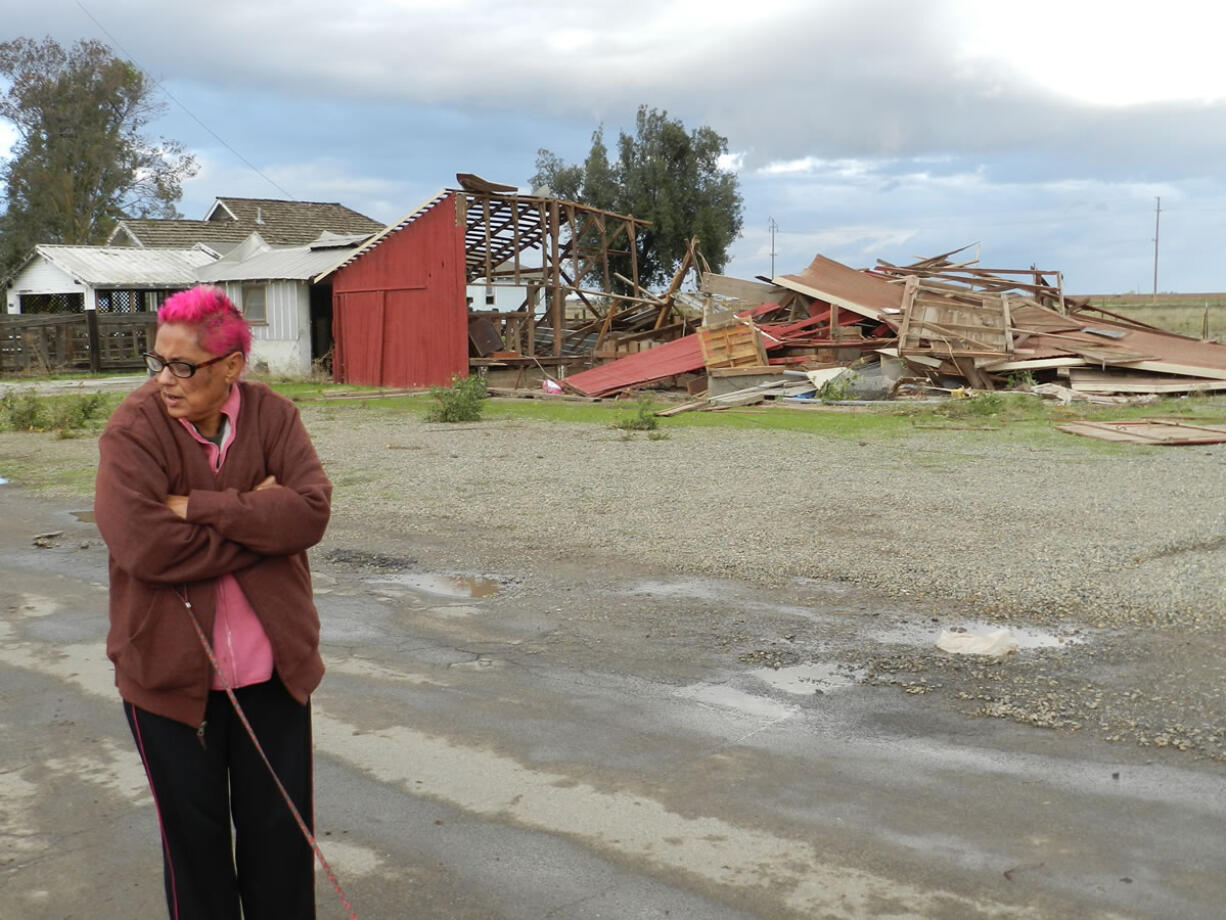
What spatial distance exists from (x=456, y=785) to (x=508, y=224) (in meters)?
24.7

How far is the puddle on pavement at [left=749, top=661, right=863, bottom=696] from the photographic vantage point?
5.49 metres

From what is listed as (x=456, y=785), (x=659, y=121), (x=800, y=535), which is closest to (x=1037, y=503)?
(x=800, y=535)

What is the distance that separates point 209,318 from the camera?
2816mm

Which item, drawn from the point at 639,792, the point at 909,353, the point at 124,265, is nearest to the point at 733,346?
the point at 909,353

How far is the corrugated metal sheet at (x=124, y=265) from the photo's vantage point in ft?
118

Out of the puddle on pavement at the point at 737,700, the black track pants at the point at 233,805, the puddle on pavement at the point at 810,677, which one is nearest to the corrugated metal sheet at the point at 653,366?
the puddle on pavement at the point at 810,677

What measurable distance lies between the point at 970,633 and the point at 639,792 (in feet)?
9.07

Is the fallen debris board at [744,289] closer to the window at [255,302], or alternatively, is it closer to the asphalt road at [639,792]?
the window at [255,302]

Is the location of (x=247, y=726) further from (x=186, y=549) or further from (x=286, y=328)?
(x=286, y=328)

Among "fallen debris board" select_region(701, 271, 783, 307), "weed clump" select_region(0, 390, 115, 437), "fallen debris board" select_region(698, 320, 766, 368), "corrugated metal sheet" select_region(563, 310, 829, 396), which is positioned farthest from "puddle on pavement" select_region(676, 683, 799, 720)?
"fallen debris board" select_region(701, 271, 783, 307)

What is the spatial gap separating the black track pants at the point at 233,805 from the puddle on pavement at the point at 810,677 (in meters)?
3.05

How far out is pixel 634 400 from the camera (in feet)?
76.6

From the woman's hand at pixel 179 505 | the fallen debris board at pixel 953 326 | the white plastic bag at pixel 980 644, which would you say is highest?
the fallen debris board at pixel 953 326

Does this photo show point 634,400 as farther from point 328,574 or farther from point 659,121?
point 659,121
